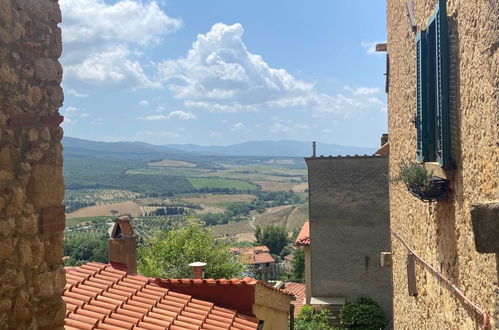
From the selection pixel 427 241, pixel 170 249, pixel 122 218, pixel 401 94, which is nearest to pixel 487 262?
pixel 427 241

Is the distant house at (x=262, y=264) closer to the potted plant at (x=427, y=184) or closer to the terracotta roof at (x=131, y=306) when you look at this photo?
the terracotta roof at (x=131, y=306)

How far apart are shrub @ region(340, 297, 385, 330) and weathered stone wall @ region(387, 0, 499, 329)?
10.7m

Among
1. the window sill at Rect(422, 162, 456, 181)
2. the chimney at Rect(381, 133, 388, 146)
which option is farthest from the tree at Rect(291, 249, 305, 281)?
the window sill at Rect(422, 162, 456, 181)

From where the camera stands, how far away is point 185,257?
23.1 m

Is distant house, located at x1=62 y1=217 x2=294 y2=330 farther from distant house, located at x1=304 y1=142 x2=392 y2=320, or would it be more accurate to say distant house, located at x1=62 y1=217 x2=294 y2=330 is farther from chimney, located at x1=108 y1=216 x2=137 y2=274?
distant house, located at x1=304 y1=142 x2=392 y2=320

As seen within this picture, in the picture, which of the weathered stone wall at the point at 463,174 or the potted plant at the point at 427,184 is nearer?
the weathered stone wall at the point at 463,174

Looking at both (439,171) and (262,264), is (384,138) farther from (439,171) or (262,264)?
(262,264)

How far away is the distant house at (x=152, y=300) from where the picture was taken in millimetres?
5637

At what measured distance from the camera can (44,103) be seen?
3174mm

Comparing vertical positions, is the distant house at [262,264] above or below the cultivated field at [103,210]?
below

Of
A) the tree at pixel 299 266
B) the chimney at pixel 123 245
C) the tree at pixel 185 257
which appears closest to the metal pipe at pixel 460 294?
the chimney at pixel 123 245

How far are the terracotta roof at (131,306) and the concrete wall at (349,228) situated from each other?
10598mm

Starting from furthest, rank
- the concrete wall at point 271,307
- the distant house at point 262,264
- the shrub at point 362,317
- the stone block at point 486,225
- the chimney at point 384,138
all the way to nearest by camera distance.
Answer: the distant house at point 262,264
the shrub at point 362,317
the chimney at point 384,138
the concrete wall at point 271,307
the stone block at point 486,225

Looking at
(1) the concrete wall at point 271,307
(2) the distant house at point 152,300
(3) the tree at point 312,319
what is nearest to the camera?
(2) the distant house at point 152,300
